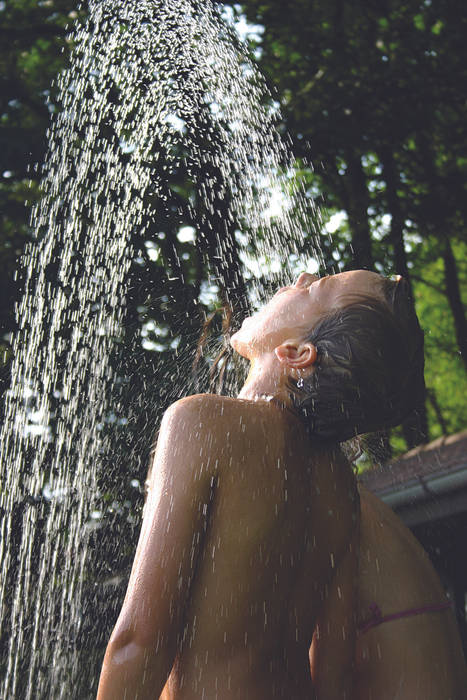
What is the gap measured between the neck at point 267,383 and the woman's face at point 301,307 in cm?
3

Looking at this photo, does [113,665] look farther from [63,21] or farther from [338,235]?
[63,21]

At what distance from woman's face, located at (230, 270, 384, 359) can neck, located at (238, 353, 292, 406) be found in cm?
3

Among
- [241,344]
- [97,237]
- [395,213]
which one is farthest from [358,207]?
[241,344]

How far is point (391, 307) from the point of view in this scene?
1.79 m

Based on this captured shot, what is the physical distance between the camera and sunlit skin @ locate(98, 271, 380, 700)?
1386 millimetres

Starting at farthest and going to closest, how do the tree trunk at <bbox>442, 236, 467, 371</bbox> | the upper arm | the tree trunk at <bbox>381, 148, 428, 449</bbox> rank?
the tree trunk at <bbox>442, 236, 467, 371</bbox> → the tree trunk at <bbox>381, 148, 428, 449</bbox> → the upper arm

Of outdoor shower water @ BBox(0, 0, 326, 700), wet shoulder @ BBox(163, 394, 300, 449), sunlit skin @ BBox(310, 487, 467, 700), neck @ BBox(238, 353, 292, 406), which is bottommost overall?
sunlit skin @ BBox(310, 487, 467, 700)

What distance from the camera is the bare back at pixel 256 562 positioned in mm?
1446

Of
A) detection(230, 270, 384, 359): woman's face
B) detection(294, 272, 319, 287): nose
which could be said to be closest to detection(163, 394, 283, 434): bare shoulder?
detection(230, 270, 384, 359): woman's face

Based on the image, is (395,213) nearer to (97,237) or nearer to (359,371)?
(97,237)

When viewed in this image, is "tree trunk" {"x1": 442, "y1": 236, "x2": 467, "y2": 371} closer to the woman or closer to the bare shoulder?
the woman

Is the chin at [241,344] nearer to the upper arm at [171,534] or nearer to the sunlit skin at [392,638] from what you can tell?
the upper arm at [171,534]

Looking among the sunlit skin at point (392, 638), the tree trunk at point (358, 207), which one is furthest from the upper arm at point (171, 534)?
the tree trunk at point (358, 207)

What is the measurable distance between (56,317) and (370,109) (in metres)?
4.62
